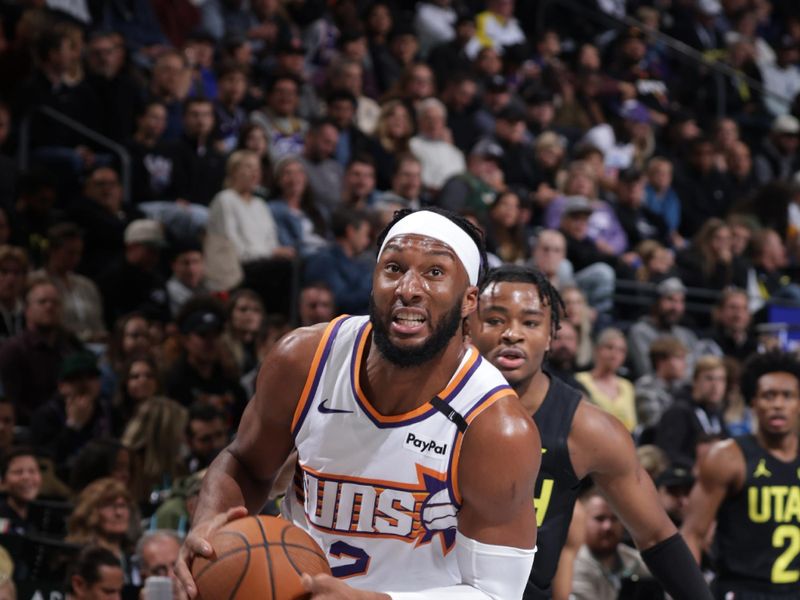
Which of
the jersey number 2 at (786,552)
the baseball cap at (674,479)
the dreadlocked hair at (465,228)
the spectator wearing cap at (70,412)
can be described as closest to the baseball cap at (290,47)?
the spectator wearing cap at (70,412)

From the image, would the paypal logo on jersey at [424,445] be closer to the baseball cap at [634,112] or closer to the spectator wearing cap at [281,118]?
the spectator wearing cap at [281,118]

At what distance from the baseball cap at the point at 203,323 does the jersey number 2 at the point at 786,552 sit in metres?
3.69

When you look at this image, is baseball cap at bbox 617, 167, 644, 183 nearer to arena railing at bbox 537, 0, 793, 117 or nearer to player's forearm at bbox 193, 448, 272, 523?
arena railing at bbox 537, 0, 793, 117

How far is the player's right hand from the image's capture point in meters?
3.44

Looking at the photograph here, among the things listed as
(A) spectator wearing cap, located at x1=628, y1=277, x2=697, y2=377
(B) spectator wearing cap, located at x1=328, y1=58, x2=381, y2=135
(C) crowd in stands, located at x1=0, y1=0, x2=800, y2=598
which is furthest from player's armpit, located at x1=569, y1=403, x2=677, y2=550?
(B) spectator wearing cap, located at x1=328, y1=58, x2=381, y2=135

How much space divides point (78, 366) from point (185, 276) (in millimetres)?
1440

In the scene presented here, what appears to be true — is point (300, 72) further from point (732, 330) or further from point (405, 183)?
point (732, 330)

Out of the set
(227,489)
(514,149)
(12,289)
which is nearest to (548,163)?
(514,149)

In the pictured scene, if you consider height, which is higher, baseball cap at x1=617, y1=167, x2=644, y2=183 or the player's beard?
baseball cap at x1=617, y1=167, x2=644, y2=183

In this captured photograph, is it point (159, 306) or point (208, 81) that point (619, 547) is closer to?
point (159, 306)

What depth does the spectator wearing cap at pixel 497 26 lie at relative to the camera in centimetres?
1504

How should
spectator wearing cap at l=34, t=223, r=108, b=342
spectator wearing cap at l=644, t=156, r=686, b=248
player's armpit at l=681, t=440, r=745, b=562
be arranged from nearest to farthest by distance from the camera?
player's armpit at l=681, t=440, r=745, b=562 → spectator wearing cap at l=34, t=223, r=108, b=342 → spectator wearing cap at l=644, t=156, r=686, b=248

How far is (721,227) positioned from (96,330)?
5.91m

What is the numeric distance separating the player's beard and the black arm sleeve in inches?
60.3
